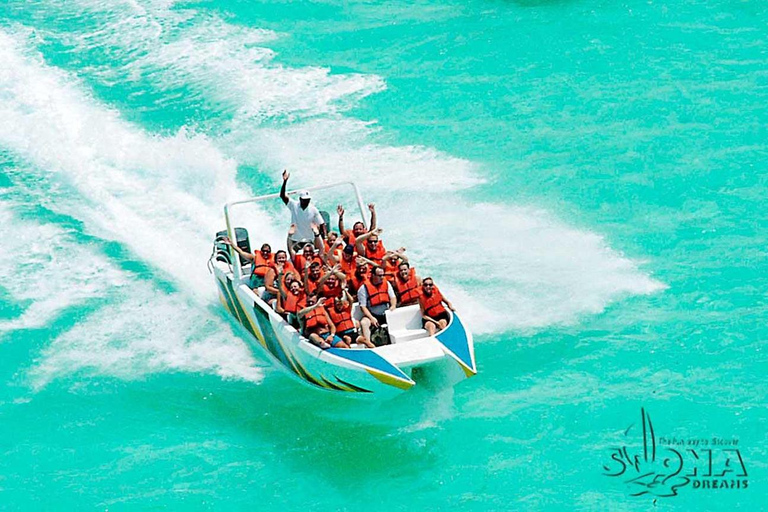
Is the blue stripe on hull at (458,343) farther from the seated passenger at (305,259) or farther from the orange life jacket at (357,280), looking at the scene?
the seated passenger at (305,259)

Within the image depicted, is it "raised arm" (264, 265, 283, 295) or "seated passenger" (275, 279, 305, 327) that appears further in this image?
"raised arm" (264, 265, 283, 295)

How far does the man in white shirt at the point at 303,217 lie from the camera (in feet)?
43.8

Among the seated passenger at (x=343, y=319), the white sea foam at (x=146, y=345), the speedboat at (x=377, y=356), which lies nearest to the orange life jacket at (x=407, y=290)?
the speedboat at (x=377, y=356)

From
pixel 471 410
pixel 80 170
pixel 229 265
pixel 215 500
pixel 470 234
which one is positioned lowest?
pixel 215 500

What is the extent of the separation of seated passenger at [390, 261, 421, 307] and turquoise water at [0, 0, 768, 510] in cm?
99

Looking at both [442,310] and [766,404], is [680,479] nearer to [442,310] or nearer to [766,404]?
[766,404]

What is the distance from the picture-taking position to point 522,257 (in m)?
14.7

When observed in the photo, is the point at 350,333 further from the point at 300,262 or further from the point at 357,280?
the point at 300,262

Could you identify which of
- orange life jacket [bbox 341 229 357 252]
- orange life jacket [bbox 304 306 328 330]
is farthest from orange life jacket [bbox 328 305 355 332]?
orange life jacket [bbox 341 229 357 252]

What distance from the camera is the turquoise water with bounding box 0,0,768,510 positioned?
11250 millimetres

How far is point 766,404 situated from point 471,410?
3044 millimetres

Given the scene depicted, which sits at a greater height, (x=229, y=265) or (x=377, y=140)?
(x=377, y=140)

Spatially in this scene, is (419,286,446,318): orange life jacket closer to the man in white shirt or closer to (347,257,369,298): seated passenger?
(347,257,369,298): seated passenger

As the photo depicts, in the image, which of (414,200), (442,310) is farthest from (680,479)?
(414,200)
